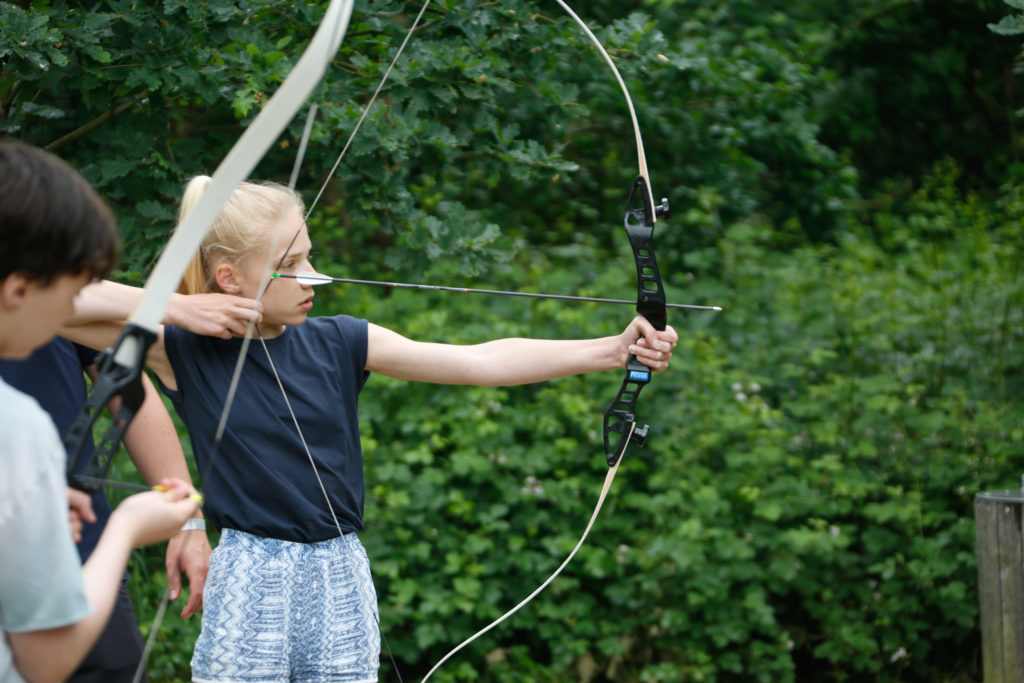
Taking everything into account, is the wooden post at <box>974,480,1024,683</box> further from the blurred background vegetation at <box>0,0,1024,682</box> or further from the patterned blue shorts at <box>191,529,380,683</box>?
the patterned blue shorts at <box>191,529,380,683</box>

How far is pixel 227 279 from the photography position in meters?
1.77

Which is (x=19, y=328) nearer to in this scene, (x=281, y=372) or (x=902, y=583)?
(x=281, y=372)

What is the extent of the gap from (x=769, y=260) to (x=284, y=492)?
3.46m

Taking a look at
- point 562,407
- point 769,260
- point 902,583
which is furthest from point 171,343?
point 769,260

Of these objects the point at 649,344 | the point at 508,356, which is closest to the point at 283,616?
the point at 508,356

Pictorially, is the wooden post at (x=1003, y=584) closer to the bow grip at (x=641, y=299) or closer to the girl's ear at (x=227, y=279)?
the bow grip at (x=641, y=299)

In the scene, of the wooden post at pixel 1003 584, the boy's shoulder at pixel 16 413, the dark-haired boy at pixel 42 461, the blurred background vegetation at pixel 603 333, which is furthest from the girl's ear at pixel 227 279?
the wooden post at pixel 1003 584

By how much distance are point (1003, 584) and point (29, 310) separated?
2.53 m

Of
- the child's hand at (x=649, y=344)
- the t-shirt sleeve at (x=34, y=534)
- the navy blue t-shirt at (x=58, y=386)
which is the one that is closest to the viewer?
the t-shirt sleeve at (x=34, y=534)

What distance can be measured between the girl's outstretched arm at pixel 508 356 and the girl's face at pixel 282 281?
159 mm

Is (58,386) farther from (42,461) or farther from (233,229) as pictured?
(42,461)

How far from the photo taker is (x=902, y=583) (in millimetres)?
3533

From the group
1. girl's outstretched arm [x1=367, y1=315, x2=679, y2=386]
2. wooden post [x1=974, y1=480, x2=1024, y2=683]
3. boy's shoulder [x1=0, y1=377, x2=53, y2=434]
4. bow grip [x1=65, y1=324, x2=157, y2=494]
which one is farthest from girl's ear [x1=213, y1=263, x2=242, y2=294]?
wooden post [x1=974, y1=480, x2=1024, y2=683]

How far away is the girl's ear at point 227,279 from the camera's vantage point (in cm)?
177
